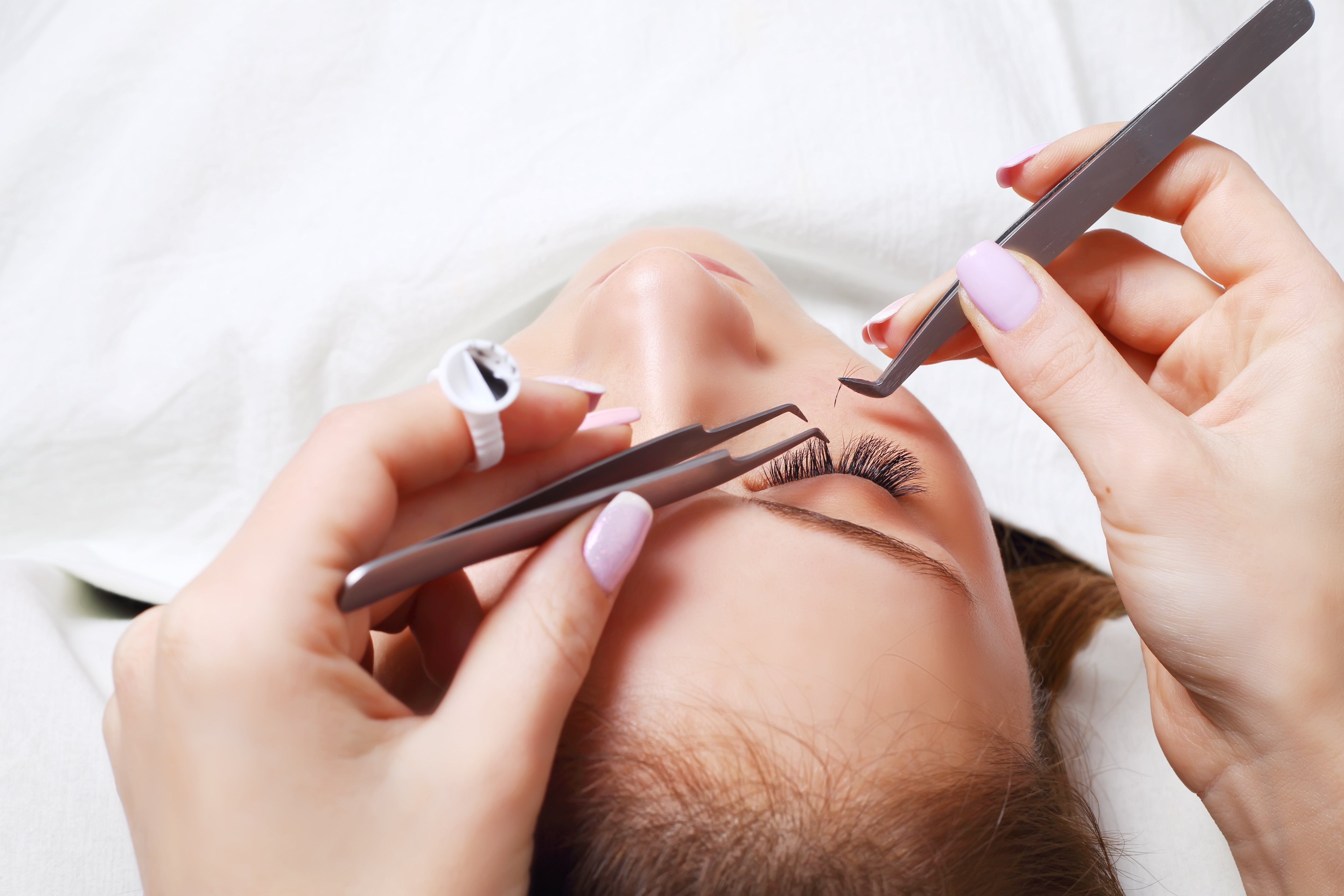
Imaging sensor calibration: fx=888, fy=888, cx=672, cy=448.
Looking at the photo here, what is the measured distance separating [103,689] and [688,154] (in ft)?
3.15

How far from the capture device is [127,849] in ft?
2.61

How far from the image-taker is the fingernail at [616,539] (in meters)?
0.51

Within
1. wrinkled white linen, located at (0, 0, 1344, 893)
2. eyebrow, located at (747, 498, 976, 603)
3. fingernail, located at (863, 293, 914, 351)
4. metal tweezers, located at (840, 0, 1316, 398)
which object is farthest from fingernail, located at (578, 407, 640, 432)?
wrinkled white linen, located at (0, 0, 1344, 893)

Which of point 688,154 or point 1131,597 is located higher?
point 688,154

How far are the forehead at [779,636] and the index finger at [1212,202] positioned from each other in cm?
38

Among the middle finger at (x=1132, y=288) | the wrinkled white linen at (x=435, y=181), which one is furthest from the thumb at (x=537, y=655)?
the wrinkled white linen at (x=435, y=181)

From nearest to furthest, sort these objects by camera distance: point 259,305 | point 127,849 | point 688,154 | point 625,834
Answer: point 625,834 < point 127,849 < point 259,305 < point 688,154

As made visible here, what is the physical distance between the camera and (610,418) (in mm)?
616

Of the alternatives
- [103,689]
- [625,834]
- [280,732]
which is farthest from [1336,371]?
[103,689]

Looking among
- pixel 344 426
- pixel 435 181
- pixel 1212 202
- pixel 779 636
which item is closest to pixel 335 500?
pixel 344 426

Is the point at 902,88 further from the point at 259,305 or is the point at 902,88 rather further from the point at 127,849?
the point at 127,849

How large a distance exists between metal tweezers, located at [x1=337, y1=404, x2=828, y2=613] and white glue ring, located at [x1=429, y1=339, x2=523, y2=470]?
0.05 m

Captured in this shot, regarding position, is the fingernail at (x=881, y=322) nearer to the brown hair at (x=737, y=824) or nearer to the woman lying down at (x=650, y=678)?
the woman lying down at (x=650, y=678)

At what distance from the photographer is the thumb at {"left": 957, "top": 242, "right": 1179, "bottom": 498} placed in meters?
0.59
